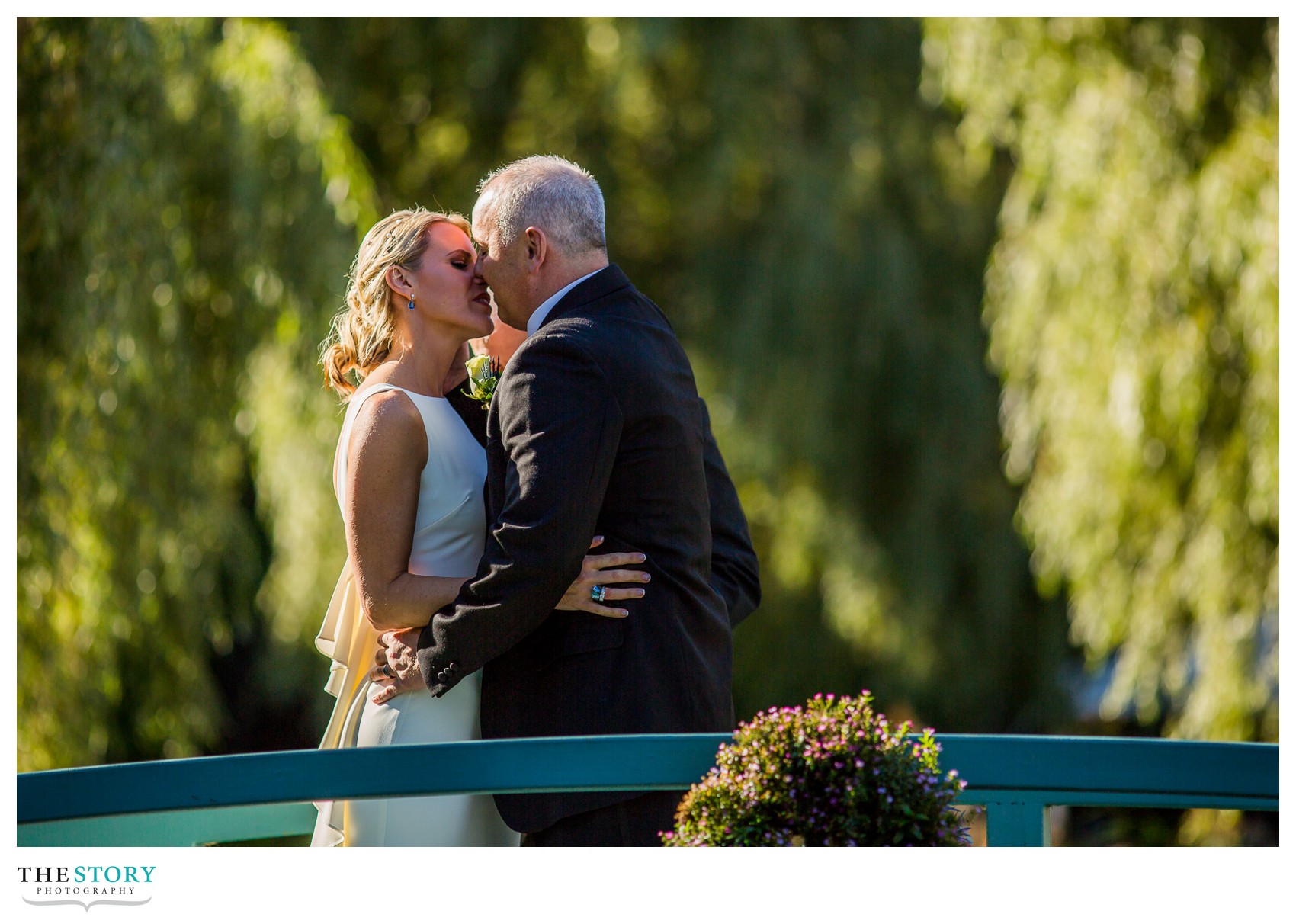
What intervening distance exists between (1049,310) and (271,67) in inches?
135

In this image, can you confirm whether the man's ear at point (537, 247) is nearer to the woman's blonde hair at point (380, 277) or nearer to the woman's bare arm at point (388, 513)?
the woman's blonde hair at point (380, 277)

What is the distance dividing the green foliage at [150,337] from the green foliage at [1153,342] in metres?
2.99

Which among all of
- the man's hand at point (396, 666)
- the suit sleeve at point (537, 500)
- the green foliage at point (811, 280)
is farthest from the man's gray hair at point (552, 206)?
the green foliage at point (811, 280)

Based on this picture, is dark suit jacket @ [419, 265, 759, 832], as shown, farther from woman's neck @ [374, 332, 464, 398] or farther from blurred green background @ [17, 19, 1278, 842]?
blurred green background @ [17, 19, 1278, 842]

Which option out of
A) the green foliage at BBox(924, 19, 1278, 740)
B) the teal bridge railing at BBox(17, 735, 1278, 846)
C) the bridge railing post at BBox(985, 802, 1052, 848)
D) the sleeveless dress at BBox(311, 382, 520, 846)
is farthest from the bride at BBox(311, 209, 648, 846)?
the green foliage at BBox(924, 19, 1278, 740)

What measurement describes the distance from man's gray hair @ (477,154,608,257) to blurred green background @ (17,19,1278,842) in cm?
281

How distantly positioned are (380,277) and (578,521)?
79 centimetres

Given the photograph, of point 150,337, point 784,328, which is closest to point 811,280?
point 784,328

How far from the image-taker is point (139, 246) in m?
5.05

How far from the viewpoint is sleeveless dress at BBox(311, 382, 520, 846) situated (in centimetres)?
264

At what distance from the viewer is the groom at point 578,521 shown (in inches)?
90.1

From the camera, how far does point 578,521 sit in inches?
90.0
